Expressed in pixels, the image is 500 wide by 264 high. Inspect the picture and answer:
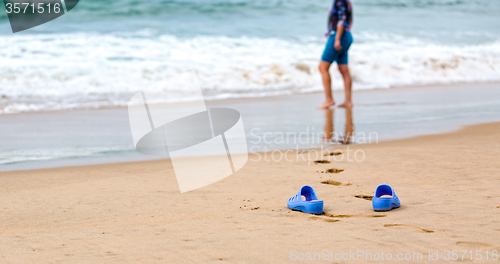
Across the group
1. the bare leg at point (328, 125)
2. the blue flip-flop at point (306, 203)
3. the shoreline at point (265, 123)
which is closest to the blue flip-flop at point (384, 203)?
the blue flip-flop at point (306, 203)

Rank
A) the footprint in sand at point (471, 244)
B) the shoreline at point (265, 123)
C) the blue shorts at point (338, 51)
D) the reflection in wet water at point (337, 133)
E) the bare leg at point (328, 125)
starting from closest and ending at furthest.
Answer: the footprint in sand at point (471, 244) < the shoreline at point (265, 123) < the reflection in wet water at point (337, 133) < the bare leg at point (328, 125) < the blue shorts at point (338, 51)

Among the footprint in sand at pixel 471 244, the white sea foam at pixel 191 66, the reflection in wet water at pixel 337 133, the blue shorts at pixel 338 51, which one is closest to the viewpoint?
the footprint in sand at pixel 471 244

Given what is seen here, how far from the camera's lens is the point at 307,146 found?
4.54 m

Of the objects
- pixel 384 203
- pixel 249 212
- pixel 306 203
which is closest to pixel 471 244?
pixel 384 203

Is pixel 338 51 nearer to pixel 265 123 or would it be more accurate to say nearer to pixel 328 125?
→ pixel 328 125

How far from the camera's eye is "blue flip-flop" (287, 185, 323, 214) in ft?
8.46

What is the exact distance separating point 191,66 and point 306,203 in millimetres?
8383

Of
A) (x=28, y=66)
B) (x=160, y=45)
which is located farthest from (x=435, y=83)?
(x=28, y=66)

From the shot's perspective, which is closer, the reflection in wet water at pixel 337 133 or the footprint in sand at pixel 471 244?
the footprint in sand at pixel 471 244

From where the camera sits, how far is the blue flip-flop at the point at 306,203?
2579 mm

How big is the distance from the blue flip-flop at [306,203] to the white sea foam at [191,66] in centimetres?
543

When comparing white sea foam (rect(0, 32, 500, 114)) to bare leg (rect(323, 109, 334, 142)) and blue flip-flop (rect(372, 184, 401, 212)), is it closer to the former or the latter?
bare leg (rect(323, 109, 334, 142))

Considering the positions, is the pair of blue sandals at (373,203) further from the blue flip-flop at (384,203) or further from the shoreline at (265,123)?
the shoreline at (265,123)

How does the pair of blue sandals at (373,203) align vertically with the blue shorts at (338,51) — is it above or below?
below
